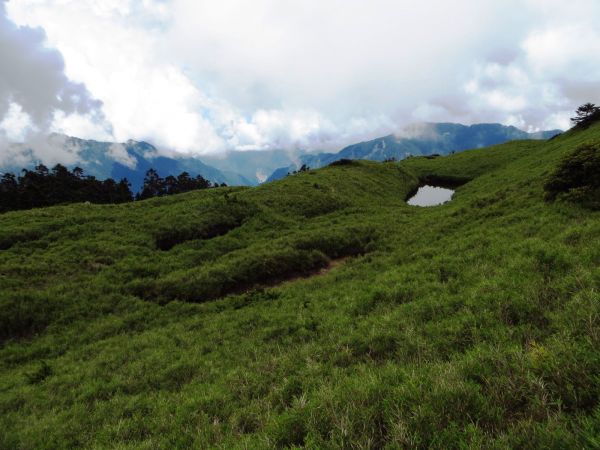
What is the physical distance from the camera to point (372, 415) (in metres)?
4.85

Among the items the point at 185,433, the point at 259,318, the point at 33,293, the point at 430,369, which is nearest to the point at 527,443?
the point at 430,369

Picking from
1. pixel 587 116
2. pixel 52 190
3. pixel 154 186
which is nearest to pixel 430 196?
pixel 587 116

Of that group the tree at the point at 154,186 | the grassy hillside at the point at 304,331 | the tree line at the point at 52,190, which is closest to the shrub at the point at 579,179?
the grassy hillside at the point at 304,331

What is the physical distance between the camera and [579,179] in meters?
16.1

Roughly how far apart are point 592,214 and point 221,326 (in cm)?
1674

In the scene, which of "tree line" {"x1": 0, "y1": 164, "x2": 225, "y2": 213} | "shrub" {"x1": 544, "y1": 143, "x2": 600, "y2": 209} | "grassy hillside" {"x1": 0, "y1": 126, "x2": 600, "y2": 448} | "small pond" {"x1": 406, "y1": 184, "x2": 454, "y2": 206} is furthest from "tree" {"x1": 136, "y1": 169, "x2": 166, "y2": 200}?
"shrub" {"x1": 544, "y1": 143, "x2": 600, "y2": 209}

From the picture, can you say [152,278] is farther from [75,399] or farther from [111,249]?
[75,399]

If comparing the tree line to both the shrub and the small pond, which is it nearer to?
the small pond

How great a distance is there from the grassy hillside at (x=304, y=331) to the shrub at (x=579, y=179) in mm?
681

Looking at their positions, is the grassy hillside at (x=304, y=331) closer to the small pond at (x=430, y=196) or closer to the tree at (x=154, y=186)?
the small pond at (x=430, y=196)

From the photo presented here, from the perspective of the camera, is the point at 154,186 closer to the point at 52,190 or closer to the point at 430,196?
the point at 52,190

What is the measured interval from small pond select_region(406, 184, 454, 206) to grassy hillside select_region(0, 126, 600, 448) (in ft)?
Result: 62.2

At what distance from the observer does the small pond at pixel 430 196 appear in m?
44.4

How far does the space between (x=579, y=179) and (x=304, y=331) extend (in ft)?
54.1
